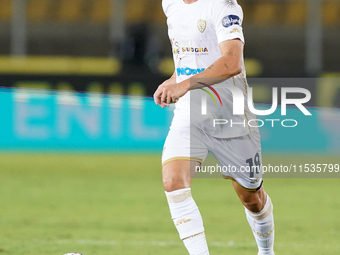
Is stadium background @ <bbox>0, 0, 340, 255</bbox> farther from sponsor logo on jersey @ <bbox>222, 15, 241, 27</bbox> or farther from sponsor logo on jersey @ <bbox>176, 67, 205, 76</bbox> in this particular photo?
sponsor logo on jersey @ <bbox>222, 15, 241, 27</bbox>

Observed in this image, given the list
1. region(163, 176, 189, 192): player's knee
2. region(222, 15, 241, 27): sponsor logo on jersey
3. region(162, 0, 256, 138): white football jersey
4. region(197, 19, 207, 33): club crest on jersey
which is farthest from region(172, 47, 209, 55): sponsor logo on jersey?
region(163, 176, 189, 192): player's knee

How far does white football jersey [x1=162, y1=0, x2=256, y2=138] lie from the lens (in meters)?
3.68

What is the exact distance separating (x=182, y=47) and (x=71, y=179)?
5475 mm

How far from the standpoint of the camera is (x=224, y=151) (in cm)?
381

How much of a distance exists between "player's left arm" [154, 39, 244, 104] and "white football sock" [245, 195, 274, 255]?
3.63 ft

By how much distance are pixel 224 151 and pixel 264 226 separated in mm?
673

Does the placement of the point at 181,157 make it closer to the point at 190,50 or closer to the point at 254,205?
the point at 190,50

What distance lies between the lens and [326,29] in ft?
54.4

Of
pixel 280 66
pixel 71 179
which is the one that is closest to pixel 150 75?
pixel 71 179

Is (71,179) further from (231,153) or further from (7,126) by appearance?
(231,153)

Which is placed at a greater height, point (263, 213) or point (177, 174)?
point (177, 174)

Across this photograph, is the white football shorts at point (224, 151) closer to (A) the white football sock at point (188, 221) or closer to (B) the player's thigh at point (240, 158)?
(B) the player's thigh at point (240, 158)

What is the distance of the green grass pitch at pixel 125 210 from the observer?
4992mm

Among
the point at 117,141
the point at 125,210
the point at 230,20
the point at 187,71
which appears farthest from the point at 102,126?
the point at 230,20
